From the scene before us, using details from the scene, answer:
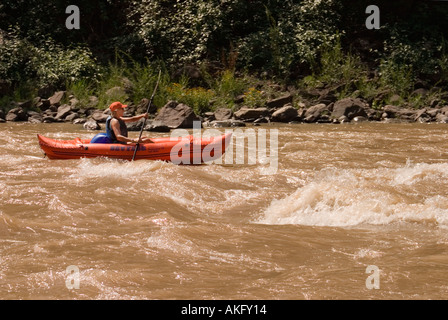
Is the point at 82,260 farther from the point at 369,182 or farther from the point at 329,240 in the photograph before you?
the point at 369,182

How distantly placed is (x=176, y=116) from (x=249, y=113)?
1.66m

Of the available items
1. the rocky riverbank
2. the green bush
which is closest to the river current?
the rocky riverbank

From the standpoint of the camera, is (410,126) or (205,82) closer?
(410,126)

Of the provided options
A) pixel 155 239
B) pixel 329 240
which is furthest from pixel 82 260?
pixel 329 240

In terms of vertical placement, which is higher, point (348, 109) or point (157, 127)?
point (348, 109)

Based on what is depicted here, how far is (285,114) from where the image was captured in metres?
12.4

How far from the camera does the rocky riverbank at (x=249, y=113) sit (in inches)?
469

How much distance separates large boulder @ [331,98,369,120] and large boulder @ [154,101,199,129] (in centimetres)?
302

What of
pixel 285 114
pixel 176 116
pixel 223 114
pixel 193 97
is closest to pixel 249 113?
pixel 223 114

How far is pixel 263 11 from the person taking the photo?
1550cm

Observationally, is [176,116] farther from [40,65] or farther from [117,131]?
[40,65]

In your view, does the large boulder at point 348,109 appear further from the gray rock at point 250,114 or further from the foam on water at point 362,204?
the foam on water at point 362,204

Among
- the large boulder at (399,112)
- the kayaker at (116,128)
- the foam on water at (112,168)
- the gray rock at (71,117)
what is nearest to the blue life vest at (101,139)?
the kayaker at (116,128)
